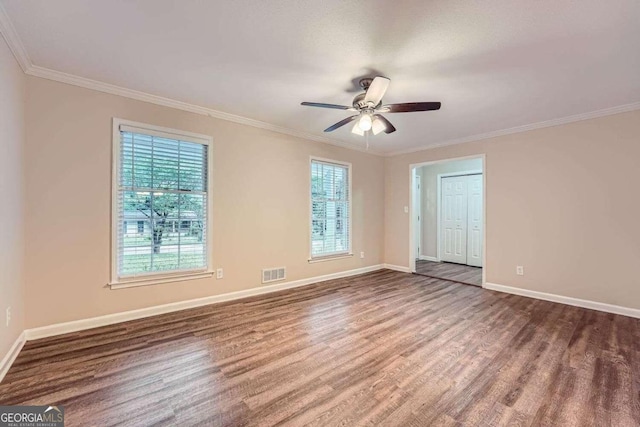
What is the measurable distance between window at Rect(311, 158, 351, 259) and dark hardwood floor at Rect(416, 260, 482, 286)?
1.83m

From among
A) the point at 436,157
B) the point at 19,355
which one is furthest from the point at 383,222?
the point at 19,355

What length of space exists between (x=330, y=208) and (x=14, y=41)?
13.5ft

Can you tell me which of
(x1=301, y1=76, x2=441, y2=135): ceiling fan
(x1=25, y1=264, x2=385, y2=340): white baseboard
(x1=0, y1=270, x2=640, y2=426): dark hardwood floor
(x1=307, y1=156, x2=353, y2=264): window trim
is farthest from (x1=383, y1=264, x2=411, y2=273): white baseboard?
(x1=301, y1=76, x2=441, y2=135): ceiling fan

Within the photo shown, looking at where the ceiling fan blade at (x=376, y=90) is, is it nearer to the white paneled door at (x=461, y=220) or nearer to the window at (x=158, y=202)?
the window at (x=158, y=202)

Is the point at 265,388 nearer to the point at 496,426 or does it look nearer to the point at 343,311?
the point at 496,426

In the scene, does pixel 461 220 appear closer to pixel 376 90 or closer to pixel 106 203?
pixel 376 90

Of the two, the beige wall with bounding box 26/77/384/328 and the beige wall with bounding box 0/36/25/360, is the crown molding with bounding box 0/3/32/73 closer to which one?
the beige wall with bounding box 0/36/25/360

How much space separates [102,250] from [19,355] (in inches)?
40.4

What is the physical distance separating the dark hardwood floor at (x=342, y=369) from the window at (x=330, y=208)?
1704 mm

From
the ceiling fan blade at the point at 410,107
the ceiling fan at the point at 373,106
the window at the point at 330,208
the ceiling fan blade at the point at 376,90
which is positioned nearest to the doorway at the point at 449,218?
the window at the point at 330,208

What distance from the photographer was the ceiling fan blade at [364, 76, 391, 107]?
234 cm

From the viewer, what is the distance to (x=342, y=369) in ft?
7.06

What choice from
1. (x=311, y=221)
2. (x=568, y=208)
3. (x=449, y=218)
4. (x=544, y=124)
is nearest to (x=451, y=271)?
(x=449, y=218)

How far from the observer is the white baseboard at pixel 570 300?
3.33m
